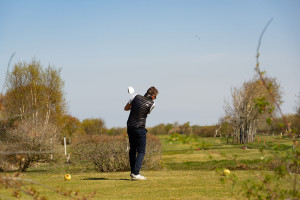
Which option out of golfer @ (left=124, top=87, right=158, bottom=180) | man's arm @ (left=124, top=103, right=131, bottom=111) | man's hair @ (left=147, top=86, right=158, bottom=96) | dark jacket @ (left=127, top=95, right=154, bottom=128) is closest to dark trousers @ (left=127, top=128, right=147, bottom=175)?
golfer @ (left=124, top=87, right=158, bottom=180)

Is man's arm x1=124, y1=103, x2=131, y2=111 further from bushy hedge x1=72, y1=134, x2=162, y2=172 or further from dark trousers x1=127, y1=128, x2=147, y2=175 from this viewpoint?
bushy hedge x1=72, y1=134, x2=162, y2=172

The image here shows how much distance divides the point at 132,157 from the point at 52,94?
23973mm

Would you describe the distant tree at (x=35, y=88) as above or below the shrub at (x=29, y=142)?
above

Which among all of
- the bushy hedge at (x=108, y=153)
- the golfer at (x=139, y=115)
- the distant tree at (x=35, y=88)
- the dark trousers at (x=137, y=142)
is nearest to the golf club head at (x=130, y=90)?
the golfer at (x=139, y=115)

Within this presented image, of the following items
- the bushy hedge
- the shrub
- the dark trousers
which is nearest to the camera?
the dark trousers

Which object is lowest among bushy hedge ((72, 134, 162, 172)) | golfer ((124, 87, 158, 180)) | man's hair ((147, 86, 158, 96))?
bushy hedge ((72, 134, 162, 172))

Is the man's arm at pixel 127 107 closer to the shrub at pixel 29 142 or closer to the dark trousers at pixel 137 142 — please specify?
the dark trousers at pixel 137 142

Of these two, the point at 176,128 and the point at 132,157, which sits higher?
the point at 176,128

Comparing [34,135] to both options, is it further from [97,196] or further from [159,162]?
[97,196]

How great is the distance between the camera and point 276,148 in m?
4.13

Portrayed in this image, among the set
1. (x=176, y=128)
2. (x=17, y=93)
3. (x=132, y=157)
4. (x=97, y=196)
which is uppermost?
(x=17, y=93)

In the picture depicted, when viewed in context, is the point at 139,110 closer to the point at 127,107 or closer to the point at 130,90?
the point at 127,107

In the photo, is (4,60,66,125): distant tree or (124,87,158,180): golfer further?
(4,60,66,125): distant tree

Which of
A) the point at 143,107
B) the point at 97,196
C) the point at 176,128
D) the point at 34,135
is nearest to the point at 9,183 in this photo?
the point at 176,128
